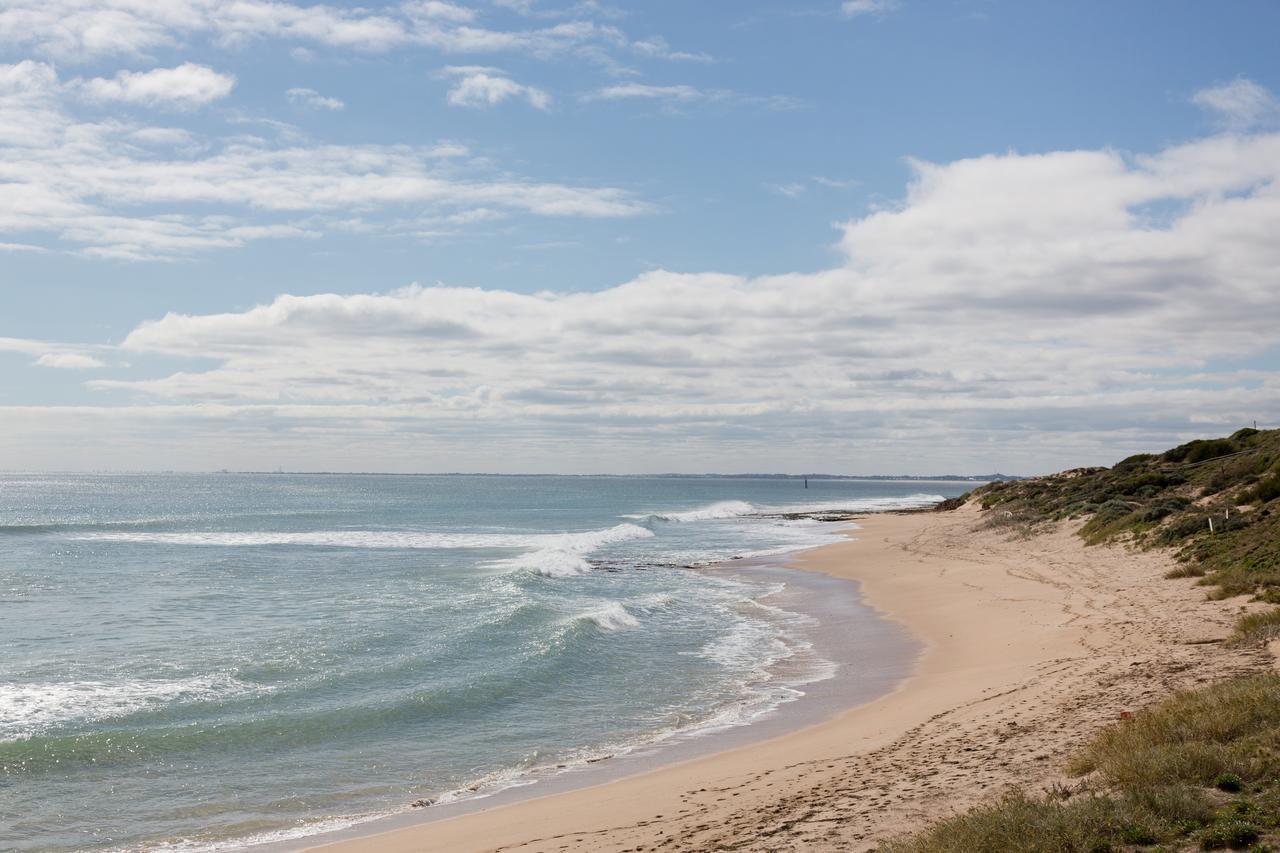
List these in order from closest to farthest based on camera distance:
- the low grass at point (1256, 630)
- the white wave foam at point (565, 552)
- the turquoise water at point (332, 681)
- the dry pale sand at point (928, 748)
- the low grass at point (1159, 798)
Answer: the low grass at point (1159, 798) < the dry pale sand at point (928, 748) < the turquoise water at point (332, 681) < the low grass at point (1256, 630) < the white wave foam at point (565, 552)

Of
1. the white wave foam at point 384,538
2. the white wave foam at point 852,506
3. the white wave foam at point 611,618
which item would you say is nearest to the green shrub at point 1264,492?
the white wave foam at point 611,618

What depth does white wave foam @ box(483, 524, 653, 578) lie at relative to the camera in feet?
133

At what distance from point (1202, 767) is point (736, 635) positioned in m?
17.2

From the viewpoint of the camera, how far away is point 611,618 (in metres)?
26.8

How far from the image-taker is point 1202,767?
8.18 m

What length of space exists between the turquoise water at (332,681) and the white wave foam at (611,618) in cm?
14

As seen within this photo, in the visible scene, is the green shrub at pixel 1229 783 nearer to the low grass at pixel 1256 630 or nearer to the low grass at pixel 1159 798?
the low grass at pixel 1159 798

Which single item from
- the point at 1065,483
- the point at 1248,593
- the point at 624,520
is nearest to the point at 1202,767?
the point at 1248,593

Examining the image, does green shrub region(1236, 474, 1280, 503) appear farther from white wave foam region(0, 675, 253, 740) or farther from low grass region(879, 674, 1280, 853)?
white wave foam region(0, 675, 253, 740)

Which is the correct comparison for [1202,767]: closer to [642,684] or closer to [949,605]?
[642,684]

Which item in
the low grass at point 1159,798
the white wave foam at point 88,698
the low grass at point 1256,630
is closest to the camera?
the low grass at point 1159,798

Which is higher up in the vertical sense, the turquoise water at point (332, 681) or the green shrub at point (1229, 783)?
the green shrub at point (1229, 783)

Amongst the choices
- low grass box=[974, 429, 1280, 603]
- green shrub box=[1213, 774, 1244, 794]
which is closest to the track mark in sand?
green shrub box=[1213, 774, 1244, 794]

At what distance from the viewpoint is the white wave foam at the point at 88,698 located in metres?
16.3
